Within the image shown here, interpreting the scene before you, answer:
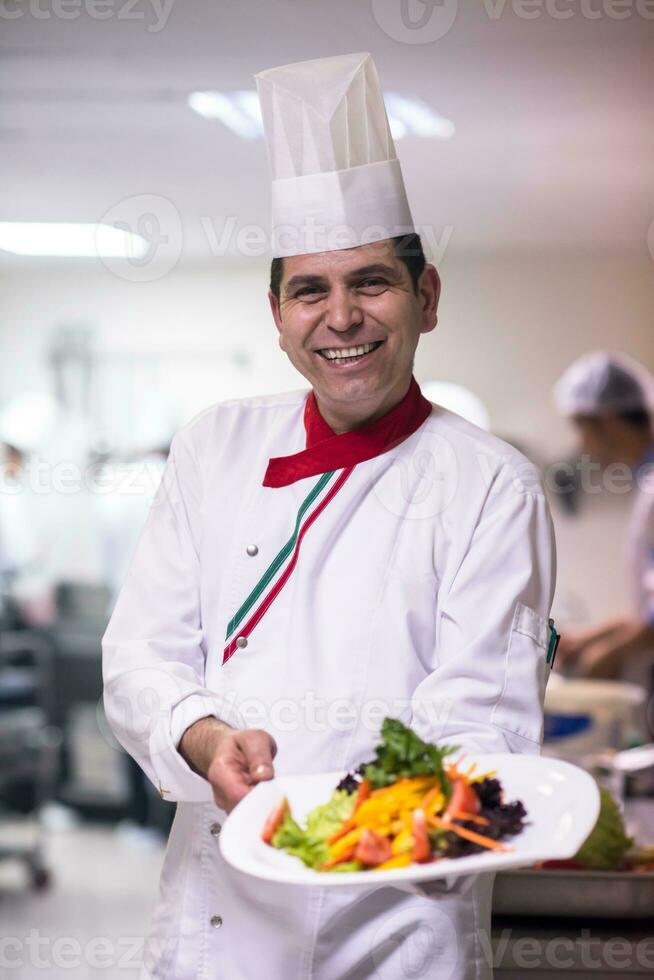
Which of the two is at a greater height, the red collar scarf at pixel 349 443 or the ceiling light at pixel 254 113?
the ceiling light at pixel 254 113

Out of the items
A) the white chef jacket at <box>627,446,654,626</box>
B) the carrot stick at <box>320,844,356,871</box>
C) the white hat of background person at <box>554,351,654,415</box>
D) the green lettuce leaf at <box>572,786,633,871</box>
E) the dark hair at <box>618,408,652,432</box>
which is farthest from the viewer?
the white hat of background person at <box>554,351,654,415</box>

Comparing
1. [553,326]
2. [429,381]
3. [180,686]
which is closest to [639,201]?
[553,326]

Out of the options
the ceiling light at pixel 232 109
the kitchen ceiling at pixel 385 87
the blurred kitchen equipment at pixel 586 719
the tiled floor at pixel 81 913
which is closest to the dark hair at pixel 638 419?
the kitchen ceiling at pixel 385 87

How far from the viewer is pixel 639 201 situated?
6.00 m

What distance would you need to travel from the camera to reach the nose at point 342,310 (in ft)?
5.34

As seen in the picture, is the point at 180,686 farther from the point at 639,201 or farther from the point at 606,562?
the point at 606,562

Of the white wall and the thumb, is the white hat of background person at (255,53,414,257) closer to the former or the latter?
the thumb

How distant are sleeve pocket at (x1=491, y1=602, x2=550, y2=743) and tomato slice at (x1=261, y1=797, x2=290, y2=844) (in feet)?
1.10

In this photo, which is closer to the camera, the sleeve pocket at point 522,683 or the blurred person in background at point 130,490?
the sleeve pocket at point 522,683

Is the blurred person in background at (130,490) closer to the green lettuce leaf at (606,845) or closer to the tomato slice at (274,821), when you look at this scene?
the green lettuce leaf at (606,845)

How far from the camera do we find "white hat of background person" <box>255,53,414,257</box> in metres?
1.74

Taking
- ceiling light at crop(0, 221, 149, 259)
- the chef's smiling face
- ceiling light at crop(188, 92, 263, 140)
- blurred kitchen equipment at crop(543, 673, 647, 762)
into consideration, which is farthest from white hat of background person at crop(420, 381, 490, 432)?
the chef's smiling face

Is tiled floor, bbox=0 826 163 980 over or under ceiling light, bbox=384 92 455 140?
under

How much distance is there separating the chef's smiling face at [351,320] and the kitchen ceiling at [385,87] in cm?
259
